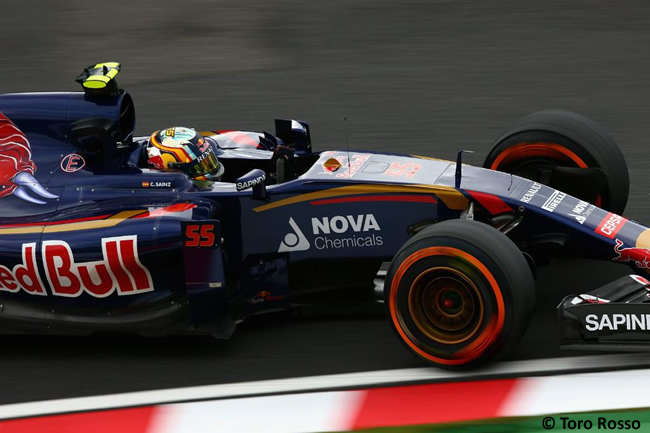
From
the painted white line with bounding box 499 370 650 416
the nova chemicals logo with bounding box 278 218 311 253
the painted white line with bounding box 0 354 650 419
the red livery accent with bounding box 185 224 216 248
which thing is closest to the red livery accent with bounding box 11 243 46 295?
the painted white line with bounding box 0 354 650 419

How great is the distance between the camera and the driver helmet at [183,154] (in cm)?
585

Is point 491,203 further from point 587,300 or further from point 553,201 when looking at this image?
point 587,300

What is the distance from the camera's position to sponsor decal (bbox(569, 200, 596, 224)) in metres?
5.38

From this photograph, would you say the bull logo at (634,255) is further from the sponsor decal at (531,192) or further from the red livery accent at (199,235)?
the red livery accent at (199,235)

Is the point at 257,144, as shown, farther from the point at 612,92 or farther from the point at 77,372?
the point at 612,92

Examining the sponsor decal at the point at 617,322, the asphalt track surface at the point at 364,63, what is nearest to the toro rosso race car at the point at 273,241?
the sponsor decal at the point at 617,322

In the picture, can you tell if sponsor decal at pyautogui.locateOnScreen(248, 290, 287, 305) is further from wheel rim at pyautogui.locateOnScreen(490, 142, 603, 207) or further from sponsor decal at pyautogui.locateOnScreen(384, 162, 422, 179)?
wheel rim at pyautogui.locateOnScreen(490, 142, 603, 207)

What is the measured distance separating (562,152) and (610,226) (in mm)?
964

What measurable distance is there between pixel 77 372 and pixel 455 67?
5.95 meters

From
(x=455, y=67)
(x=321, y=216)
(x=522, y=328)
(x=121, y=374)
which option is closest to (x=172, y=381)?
(x=121, y=374)

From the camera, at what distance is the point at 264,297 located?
18.2 ft

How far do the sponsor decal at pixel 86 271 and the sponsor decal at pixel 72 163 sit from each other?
0.57 metres

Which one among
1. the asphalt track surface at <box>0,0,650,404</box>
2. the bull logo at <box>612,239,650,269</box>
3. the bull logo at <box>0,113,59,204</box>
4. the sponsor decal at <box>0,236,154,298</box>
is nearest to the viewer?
the bull logo at <box>612,239,650,269</box>

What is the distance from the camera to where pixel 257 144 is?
655cm
